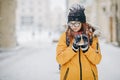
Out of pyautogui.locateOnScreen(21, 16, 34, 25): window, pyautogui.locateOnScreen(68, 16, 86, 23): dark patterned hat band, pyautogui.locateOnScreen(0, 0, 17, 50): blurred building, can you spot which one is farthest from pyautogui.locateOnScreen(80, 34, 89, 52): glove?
pyautogui.locateOnScreen(21, 16, 34, 25): window

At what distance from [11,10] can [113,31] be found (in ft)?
33.0

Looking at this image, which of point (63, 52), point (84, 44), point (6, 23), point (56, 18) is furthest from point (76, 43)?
point (56, 18)

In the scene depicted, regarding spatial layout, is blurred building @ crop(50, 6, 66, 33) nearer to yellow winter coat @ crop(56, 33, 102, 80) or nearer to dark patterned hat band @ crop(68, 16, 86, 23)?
dark patterned hat band @ crop(68, 16, 86, 23)

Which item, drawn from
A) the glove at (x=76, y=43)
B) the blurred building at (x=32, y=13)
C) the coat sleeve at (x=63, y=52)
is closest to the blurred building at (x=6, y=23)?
the coat sleeve at (x=63, y=52)

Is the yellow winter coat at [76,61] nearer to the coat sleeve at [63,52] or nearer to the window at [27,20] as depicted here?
the coat sleeve at [63,52]

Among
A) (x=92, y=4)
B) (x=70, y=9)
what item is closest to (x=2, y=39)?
(x=70, y=9)

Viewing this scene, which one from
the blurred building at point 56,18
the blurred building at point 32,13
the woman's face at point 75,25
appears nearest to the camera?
the woman's face at point 75,25

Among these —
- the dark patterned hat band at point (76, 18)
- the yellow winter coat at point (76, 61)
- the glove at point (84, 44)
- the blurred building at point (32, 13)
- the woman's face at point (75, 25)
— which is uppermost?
the blurred building at point (32, 13)

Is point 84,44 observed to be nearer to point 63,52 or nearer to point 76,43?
point 76,43

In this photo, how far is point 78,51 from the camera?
16.0 feet

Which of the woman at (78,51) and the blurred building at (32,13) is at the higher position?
the blurred building at (32,13)

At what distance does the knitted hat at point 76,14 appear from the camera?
16.4 feet

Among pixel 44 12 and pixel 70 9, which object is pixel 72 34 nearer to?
pixel 70 9

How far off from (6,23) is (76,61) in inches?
852
